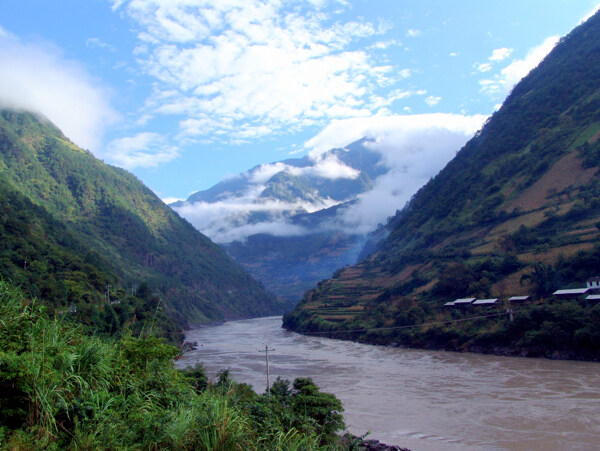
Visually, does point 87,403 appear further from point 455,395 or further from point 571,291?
point 571,291

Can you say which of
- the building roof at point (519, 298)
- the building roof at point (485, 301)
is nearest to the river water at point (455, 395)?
the building roof at point (485, 301)

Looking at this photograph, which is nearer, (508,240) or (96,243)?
(508,240)

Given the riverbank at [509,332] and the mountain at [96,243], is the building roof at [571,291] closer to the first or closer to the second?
the riverbank at [509,332]

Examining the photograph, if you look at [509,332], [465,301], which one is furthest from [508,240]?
[509,332]

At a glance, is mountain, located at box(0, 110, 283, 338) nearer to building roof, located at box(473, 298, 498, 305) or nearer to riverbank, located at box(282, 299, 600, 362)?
riverbank, located at box(282, 299, 600, 362)

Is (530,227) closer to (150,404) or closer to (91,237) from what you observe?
(150,404)
